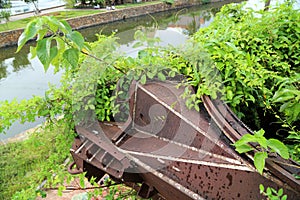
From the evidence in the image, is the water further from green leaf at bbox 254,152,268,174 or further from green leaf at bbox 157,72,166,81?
green leaf at bbox 254,152,268,174

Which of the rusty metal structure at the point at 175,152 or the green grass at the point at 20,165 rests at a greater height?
the rusty metal structure at the point at 175,152

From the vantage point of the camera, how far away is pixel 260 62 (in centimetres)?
144

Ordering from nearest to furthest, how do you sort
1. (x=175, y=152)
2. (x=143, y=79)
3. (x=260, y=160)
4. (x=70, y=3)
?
(x=260, y=160)
(x=175, y=152)
(x=143, y=79)
(x=70, y=3)

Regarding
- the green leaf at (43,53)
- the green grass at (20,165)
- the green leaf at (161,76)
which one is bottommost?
the green grass at (20,165)

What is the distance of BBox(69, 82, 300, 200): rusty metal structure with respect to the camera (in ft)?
2.89

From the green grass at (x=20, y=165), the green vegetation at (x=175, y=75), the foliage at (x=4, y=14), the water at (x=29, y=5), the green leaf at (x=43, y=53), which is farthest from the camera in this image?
the water at (x=29, y=5)

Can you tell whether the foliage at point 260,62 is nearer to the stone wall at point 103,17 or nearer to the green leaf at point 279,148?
the green leaf at point 279,148

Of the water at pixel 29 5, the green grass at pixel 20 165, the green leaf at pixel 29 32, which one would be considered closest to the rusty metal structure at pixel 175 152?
the green leaf at pixel 29 32

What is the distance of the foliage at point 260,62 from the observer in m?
1.12

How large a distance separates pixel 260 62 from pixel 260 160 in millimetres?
788

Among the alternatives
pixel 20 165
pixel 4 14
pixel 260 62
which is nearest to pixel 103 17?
pixel 4 14

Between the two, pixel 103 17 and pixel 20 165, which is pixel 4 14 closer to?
pixel 103 17

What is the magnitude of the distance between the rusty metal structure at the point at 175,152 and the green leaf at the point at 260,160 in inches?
2.2

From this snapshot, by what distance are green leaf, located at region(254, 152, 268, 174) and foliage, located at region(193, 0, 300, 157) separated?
0.74ft
